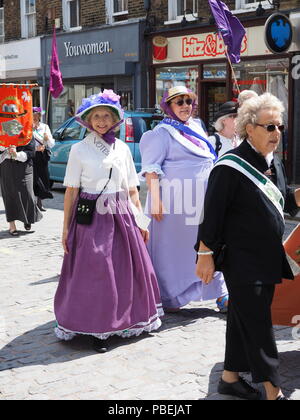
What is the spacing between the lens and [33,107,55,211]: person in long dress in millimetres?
10320

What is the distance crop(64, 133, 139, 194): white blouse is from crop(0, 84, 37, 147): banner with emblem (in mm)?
4661

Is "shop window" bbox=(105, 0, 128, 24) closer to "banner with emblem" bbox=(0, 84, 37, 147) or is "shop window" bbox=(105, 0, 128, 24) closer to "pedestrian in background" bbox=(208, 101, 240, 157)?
"banner with emblem" bbox=(0, 84, 37, 147)

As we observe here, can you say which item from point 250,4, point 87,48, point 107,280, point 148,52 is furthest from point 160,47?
point 107,280

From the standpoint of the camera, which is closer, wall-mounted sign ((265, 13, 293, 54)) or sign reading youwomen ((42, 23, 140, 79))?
wall-mounted sign ((265, 13, 293, 54))

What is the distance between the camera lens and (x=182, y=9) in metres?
17.6

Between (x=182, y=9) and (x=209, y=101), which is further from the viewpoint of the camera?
(x=182, y=9)

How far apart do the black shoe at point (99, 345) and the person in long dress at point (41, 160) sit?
5.61m

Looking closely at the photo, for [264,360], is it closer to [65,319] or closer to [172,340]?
[172,340]

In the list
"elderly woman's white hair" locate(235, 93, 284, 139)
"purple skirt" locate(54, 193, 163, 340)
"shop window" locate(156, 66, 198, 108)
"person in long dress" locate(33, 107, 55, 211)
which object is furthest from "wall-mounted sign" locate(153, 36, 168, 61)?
"elderly woman's white hair" locate(235, 93, 284, 139)

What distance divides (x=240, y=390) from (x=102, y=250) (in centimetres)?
154

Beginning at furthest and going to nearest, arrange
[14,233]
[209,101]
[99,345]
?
[209,101] < [14,233] < [99,345]

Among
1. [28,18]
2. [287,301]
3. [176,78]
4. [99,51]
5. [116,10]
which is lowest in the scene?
[287,301]

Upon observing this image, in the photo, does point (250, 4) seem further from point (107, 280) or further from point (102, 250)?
point (107, 280)

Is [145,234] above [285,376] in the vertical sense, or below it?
above
